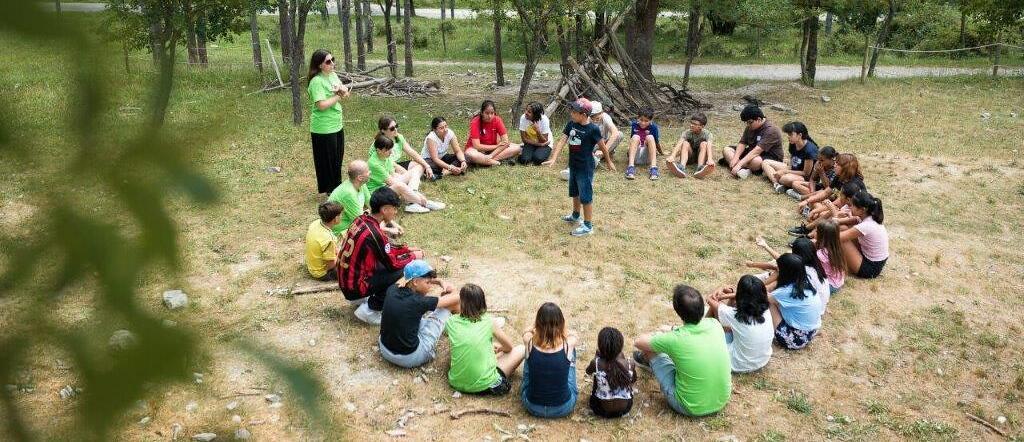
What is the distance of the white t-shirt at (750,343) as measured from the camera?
500 centimetres

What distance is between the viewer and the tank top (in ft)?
14.7

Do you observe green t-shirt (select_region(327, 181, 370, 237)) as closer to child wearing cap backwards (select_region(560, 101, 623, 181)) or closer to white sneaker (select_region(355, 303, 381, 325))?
white sneaker (select_region(355, 303, 381, 325))

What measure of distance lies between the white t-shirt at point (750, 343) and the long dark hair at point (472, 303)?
5.52 feet

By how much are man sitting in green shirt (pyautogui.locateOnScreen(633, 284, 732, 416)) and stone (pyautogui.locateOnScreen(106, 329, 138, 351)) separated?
162 inches

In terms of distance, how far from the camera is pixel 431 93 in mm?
15359

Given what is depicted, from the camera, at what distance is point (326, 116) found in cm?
781

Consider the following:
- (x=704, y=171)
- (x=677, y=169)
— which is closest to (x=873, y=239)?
(x=704, y=171)

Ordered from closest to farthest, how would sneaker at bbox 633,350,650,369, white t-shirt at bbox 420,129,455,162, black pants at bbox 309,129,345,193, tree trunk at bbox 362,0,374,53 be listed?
sneaker at bbox 633,350,650,369
black pants at bbox 309,129,345,193
white t-shirt at bbox 420,129,455,162
tree trunk at bbox 362,0,374,53

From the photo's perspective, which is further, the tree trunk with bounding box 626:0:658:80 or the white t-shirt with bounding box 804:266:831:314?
the tree trunk with bounding box 626:0:658:80

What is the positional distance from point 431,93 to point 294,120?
13.4 feet

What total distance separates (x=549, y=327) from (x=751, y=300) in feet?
4.72

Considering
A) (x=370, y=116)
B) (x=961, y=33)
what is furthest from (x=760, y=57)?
(x=370, y=116)

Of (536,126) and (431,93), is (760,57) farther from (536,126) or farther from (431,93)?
(536,126)

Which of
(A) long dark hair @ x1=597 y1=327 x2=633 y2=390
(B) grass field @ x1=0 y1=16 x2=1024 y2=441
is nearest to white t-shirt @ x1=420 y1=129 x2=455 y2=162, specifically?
(B) grass field @ x1=0 y1=16 x2=1024 y2=441
